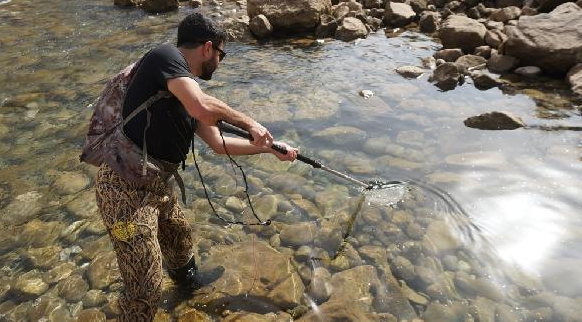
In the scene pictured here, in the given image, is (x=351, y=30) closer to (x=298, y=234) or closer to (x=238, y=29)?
(x=238, y=29)

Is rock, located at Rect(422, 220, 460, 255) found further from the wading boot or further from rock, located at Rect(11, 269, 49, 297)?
rock, located at Rect(11, 269, 49, 297)

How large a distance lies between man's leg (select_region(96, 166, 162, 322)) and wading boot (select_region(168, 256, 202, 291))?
1.40 meters

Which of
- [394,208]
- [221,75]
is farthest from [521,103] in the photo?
[221,75]

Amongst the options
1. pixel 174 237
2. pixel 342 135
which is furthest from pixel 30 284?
pixel 342 135

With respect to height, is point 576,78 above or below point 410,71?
above

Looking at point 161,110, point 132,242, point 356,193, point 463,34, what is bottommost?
point 356,193

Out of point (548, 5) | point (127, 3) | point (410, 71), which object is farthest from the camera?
point (127, 3)

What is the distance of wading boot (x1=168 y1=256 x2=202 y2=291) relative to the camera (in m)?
5.79

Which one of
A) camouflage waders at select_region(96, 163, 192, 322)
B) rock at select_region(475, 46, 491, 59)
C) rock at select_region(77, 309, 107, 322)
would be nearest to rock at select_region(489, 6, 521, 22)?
rock at select_region(475, 46, 491, 59)

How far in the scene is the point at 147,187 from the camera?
444cm

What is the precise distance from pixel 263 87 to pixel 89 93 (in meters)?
5.17

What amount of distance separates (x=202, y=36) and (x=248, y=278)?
3.43 m

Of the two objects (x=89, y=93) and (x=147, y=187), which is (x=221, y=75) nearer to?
(x=89, y=93)

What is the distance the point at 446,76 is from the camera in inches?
492
